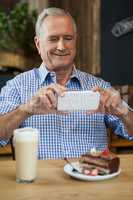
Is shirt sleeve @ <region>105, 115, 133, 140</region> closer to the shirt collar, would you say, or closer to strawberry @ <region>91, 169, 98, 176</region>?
the shirt collar

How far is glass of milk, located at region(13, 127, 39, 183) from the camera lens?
4.42 ft

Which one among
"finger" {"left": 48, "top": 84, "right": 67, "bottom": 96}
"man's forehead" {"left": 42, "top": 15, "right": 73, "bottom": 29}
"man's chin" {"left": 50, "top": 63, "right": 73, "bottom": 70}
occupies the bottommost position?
"finger" {"left": 48, "top": 84, "right": 67, "bottom": 96}

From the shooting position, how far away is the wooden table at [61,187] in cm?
127

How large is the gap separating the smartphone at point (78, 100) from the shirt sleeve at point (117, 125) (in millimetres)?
444

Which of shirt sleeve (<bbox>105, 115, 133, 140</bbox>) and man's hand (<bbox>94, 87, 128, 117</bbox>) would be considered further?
shirt sleeve (<bbox>105, 115, 133, 140</bbox>)

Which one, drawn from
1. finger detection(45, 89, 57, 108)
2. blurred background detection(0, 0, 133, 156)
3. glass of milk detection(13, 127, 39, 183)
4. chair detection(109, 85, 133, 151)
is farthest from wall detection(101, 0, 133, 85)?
glass of milk detection(13, 127, 39, 183)

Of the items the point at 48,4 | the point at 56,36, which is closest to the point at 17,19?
the point at 48,4

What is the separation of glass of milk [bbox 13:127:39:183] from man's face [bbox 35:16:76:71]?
Result: 2.47 feet

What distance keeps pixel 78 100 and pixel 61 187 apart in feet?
1.19

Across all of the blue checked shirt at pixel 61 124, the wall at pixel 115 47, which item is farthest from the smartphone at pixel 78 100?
the wall at pixel 115 47

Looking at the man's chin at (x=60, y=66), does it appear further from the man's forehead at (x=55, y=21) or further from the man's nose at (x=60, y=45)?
the man's forehead at (x=55, y=21)

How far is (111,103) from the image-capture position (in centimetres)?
180

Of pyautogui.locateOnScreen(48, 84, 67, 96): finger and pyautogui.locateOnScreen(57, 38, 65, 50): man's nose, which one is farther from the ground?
pyautogui.locateOnScreen(57, 38, 65, 50): man's nose

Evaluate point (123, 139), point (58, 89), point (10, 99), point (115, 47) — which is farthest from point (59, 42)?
point (115, 47)
